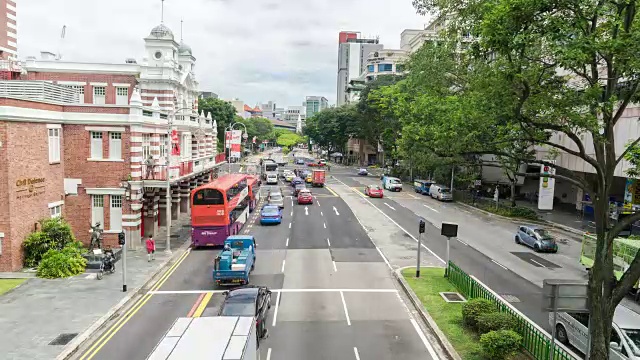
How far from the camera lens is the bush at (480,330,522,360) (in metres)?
13.9

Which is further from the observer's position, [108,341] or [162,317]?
[162,317]

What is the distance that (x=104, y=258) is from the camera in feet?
80.0

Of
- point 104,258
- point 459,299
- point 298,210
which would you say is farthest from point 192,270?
point 298,210

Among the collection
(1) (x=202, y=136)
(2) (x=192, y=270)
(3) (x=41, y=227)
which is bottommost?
(2) (x=192, y=270)

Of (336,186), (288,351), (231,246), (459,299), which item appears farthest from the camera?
(336,186)

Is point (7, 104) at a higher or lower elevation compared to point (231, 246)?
higher

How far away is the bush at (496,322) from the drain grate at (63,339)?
14131mm

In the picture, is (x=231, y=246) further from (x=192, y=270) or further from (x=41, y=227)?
(x=41, y=227)

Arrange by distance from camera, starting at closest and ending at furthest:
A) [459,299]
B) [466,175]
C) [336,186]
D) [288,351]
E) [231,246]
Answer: [288,351]
[459,299]
[231,246]
[466,175]
[336,186]

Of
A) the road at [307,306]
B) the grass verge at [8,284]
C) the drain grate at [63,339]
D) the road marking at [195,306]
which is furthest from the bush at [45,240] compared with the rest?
the drain grate at [63,339]

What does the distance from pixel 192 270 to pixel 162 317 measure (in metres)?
7.24

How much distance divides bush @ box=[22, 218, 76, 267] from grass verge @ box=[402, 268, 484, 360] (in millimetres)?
18778

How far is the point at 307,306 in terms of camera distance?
793 inches

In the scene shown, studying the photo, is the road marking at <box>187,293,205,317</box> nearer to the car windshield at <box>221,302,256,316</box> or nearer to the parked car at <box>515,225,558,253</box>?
the car windshield at <box>221,302,256,316</box>
